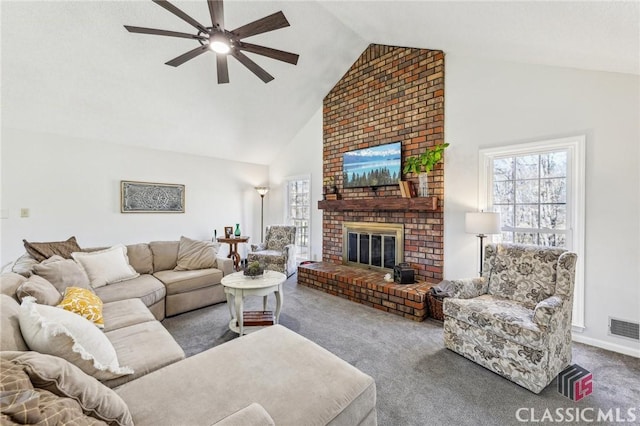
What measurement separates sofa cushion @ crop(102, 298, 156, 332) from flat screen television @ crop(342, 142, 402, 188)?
10.7 feet

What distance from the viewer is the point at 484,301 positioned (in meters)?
2.32

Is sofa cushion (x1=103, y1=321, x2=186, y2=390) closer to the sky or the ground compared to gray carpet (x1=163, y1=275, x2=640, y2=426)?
closer to the sky

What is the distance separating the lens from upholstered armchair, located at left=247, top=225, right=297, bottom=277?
4.59m

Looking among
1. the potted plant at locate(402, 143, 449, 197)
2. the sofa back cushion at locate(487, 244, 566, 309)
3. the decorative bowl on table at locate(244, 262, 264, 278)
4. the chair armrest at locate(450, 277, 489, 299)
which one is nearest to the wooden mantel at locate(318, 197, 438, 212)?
the potted plant at locate(402, 143, 449, 197)

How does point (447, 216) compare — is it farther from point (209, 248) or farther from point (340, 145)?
point (209, 248)

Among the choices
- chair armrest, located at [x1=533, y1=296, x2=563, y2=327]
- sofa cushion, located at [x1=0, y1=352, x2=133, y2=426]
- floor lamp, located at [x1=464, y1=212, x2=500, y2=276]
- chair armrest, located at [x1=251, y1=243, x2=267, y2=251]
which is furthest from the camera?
chair armrest, located at [x1=251, y1=243, x2=267, y2=251]

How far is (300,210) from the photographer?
5656mm

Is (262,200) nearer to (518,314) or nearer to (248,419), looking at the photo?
(518,314)

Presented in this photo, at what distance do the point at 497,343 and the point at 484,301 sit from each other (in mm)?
368

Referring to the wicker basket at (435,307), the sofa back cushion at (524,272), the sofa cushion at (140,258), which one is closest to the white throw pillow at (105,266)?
the sofa cushion at (140,258)

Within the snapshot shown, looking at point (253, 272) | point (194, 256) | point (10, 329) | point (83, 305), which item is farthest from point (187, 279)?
point (10, 329)

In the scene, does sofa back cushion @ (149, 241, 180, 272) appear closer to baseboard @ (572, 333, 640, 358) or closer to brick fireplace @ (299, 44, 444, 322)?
brick fireplace @ (299, 44, 444, 322)

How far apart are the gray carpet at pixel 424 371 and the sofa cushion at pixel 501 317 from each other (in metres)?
0.34

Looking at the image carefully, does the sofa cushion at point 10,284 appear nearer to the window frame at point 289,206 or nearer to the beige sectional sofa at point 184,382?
the beige sectional sofa at point 184,382
